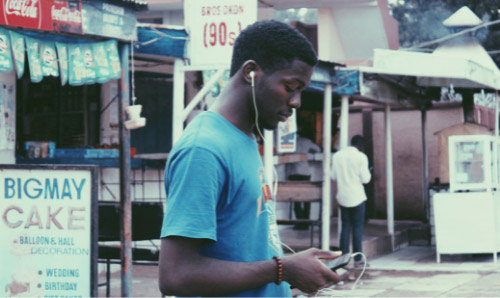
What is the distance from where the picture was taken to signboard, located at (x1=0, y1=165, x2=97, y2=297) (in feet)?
20.4

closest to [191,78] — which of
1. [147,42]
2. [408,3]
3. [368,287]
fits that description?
[147,42]

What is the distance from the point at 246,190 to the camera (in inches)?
90.7

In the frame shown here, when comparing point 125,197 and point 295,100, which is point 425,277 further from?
point 295,100

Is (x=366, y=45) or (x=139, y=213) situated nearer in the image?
(x=139, y=213)

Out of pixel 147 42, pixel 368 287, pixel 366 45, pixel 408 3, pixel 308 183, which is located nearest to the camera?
pixel 147 42

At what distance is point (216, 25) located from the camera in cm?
756

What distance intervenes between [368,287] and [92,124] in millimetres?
4453

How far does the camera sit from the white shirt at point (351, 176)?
10.7m

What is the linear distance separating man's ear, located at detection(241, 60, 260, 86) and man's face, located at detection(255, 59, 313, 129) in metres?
0.02

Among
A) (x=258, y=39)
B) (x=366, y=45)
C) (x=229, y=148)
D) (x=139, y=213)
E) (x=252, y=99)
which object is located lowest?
(x=139, y=213)

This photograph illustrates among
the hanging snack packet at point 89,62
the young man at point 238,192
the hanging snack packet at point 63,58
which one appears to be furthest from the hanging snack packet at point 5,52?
the young man at point 238,192

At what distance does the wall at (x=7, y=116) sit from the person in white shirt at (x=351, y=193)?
4.43 m

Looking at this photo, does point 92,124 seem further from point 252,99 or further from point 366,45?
point 252,99

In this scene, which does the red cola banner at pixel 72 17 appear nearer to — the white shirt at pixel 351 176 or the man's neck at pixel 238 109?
the white shirt at pixel 351 176
